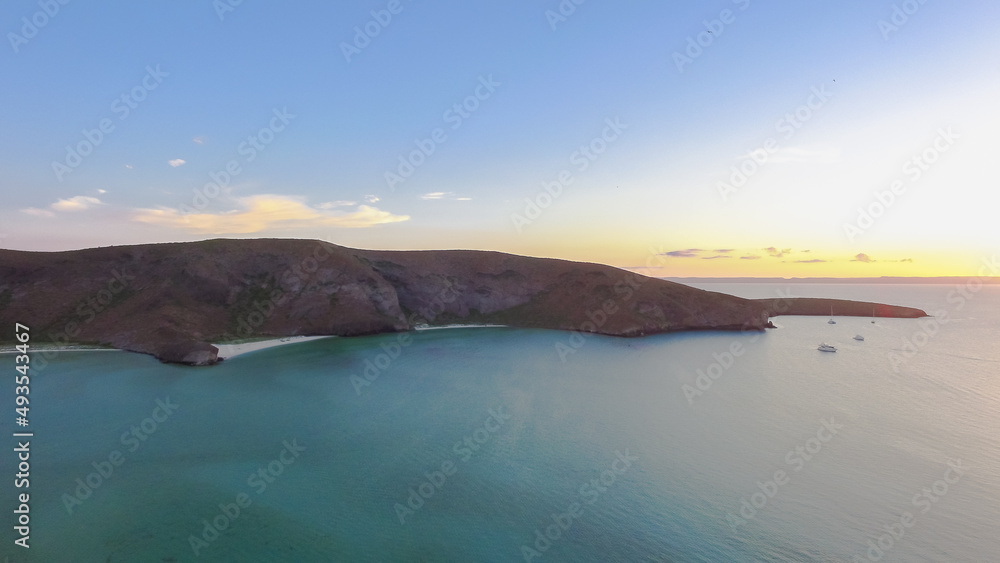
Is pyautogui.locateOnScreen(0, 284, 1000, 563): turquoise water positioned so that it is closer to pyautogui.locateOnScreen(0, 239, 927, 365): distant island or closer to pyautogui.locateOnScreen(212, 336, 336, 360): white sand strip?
pyautogui.locateOnScreen(212, 336, 336, 360): white sand strip

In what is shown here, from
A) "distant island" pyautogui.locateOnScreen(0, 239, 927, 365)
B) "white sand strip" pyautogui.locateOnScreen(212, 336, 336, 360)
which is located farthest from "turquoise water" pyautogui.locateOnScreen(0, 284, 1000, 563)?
"distant island" pyautogui.locateOnScreen(0, 239, 927, 365)

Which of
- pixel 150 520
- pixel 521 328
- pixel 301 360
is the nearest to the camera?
pixel 150 520

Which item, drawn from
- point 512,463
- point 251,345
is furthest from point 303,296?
point 512,463

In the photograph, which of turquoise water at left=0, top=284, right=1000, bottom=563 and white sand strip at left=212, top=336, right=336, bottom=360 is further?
white sand strip at left=212, top=336, right=336, bottom=360

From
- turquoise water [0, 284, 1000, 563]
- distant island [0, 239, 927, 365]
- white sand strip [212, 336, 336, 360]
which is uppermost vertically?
distant island [0, 239, 927, 365]

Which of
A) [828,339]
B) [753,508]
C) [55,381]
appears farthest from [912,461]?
[55,381]

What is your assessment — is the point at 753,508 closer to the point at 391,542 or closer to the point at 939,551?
the point at 939,551

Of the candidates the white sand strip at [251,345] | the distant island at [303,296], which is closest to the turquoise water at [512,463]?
the white sand strip at [251,345]
